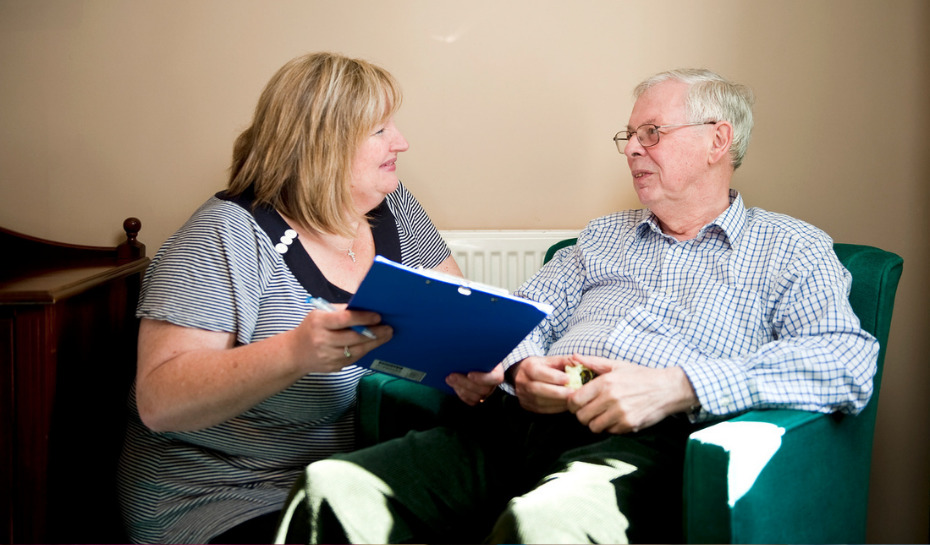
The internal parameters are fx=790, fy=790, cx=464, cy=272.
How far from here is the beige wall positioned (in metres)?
2.12

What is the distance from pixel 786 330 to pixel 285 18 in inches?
60.6

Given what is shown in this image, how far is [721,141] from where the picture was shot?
69.2 inches

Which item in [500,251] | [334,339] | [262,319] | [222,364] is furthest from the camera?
[500,251]

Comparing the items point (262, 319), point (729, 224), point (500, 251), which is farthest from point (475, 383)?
point (500, 251)

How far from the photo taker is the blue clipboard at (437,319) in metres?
1.09

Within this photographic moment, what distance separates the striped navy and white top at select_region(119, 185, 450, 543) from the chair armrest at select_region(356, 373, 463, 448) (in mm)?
73

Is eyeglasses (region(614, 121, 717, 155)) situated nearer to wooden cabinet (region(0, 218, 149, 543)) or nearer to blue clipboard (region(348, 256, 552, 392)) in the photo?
blue clipboard (region(348, 256, 552, 392))

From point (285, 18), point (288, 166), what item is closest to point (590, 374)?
point (288, 166)

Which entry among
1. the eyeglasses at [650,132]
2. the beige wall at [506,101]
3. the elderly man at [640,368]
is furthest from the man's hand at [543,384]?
the beige wall at [506,101]

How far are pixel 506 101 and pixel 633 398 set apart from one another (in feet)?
3.74

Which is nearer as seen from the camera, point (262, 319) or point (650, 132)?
point (262, 319)

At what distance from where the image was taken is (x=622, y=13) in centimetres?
221

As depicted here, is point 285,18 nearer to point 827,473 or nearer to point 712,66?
point 712,66

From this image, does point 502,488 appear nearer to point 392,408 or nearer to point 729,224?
point 392,408
